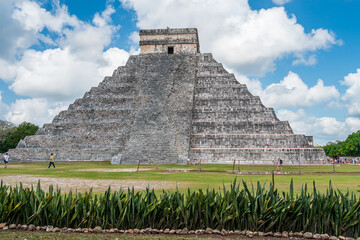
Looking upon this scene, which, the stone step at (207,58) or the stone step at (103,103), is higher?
the stone step at (207,58)

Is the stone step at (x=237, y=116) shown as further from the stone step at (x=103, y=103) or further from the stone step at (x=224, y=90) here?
the stone step at (x=103, y=103)

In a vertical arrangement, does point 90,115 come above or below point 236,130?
above

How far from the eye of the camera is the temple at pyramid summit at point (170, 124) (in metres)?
25.5

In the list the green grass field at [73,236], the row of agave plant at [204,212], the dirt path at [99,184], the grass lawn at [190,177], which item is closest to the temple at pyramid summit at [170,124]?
the grass lawn at [190,177]

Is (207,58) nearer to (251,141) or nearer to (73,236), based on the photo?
(251,141)

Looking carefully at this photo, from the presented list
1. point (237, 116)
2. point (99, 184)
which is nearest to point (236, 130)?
point (237, 116)

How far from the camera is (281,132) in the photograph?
2797 cm

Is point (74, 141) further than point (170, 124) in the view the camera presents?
Yes

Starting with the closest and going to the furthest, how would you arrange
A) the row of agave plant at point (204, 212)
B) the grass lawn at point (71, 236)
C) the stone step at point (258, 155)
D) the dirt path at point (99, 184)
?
1. the grass lawn at point (71, 236)
2. the row of agave plant at point (204, 212)
3. the dirt path at point (99, 184)
4. the stone step at point (258, 155)

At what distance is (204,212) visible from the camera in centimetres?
579

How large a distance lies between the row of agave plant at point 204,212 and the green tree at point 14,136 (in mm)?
53569

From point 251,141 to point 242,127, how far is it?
6.29 feet

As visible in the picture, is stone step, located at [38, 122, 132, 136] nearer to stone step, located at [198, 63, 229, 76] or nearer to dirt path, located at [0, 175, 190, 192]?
stone step, located at [198, 63, 229, 76]

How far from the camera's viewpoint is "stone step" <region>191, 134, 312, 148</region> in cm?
2673
